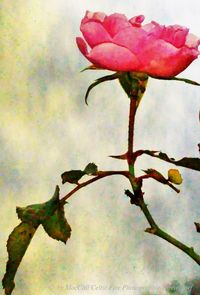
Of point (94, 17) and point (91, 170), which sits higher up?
point (94, 17)

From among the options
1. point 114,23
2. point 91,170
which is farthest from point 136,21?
point 91,170

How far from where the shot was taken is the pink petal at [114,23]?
56cm

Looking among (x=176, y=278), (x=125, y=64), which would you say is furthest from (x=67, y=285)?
(x=125, y=64)

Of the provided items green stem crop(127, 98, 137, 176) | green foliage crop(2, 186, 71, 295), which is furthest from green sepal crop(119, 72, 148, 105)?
green foliage crop(2, 186, 71, 295)

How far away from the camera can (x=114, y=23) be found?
1.84 feet

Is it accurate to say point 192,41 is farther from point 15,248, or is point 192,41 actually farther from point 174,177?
point 15,248

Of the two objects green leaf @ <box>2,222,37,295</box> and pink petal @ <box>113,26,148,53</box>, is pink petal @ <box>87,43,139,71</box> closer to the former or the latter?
pink petal @ <box>113,26,148,53</box>

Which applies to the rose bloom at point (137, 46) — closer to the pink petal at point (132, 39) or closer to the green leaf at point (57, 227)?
the pink petal at point (132, 39)

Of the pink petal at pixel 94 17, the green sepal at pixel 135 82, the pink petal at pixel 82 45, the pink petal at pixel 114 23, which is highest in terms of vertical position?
the pink petal at pixel 94 17

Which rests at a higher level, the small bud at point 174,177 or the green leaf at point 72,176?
the green leaf at point 72,176

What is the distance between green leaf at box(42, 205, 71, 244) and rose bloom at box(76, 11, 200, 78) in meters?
0.14

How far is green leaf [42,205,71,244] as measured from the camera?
565mm

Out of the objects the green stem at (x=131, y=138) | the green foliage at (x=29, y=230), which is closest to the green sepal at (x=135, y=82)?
the green stem at (x=131, y=138)

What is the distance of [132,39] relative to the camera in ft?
1.79
